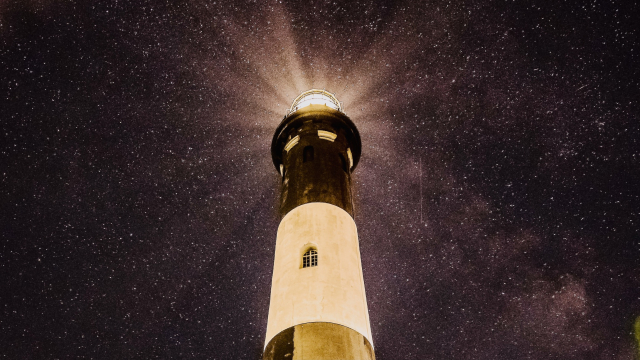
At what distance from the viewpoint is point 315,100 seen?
20.5m

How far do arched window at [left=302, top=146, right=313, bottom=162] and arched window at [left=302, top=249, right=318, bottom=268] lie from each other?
418 centimetres

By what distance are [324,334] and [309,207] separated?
14.5ft

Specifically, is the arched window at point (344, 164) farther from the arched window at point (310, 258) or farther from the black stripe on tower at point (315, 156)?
the arched window at point (310, 258)

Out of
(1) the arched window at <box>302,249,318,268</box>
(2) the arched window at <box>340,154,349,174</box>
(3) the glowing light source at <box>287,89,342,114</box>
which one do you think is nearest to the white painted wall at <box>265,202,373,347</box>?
(1) the arched window at <box>302,249,318,268</box>

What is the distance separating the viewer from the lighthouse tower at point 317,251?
37.0 ft

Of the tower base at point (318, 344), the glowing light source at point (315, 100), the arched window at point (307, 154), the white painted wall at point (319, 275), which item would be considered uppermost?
the glowing light source at point (315, 100)

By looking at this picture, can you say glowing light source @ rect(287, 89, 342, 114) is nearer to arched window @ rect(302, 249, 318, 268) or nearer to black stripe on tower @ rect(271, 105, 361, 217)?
black stripe on tower @ rect(271, 105, 361, 217)

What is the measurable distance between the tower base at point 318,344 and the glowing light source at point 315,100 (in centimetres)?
1117

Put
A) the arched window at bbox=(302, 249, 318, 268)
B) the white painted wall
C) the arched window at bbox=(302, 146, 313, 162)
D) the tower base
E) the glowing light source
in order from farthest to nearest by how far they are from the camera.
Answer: the glowing light source < the arched window at bbox=(302, 146, 313, 162) < the arched window at bbox=(302, 249, 318, 268) < the white painted wall < the tower base

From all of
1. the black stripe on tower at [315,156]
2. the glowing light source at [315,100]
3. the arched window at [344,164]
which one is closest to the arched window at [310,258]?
the black stripe on tower at [315,156]

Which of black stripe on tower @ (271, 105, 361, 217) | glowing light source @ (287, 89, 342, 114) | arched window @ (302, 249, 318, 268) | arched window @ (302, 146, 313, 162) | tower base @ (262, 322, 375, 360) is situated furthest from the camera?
glowing light source @ (287, 89, 342, 114)

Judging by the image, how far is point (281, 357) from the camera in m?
11.0

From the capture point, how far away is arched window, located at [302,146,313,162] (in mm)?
16505

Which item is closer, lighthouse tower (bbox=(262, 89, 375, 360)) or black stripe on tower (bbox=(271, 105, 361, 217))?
lighthouse tower (bbox=(262, 89, 375, 360))
